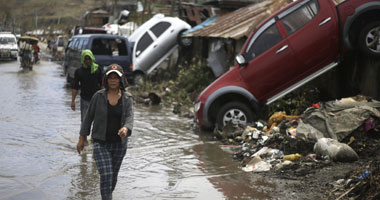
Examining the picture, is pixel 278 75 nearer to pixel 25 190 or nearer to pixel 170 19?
pixel 25 190

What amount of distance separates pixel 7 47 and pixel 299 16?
1117 inches

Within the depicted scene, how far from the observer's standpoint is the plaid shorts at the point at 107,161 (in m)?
5.28

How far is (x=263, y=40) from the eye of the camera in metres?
10.2

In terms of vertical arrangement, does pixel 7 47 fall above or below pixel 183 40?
below

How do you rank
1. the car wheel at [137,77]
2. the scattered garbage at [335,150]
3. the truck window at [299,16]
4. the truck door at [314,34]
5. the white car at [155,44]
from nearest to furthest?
the scattered garbage at [335,150] < the truck door at [314,34] < the truck window at [299,16] < the car wheel at [137,77] < the white car at [155,44]

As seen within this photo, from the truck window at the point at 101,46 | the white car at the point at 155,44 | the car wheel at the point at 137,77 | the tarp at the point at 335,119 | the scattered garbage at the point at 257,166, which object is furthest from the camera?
the white car at the point at 155,44

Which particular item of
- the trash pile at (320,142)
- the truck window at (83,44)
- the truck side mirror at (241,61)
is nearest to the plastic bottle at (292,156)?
the trash pile at (320,142)

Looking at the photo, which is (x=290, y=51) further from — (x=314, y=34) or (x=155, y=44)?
(x=155, y=44)

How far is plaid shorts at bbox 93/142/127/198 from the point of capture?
5281 millimetres

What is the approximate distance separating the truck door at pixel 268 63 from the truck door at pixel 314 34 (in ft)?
0.62

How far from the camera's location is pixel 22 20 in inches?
4993

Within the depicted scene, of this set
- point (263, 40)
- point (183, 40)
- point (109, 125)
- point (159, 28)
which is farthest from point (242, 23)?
point (109, 125)

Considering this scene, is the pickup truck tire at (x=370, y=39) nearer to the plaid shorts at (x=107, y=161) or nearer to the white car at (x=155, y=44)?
the plaid shorts at (x=107, y=161)

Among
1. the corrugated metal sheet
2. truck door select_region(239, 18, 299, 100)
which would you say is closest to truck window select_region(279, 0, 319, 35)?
truck door select_region(239, 18, 299, 100)
